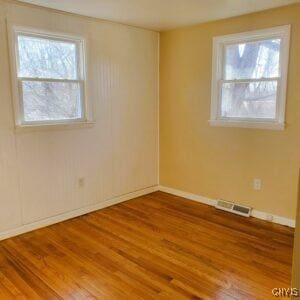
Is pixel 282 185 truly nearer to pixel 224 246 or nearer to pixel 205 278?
pixel 224 246

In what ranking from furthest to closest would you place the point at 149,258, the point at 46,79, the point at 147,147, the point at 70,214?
the point at 147,147
the point at 70,214
the point at 46,79
the point at 149,258

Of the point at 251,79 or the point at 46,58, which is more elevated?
the point at 46,58

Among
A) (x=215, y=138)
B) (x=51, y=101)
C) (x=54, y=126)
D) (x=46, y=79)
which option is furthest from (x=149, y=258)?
(x=46, y=79)

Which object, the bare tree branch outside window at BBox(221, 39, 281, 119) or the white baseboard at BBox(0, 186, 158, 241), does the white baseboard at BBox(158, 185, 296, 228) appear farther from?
the bare tree branch outside window at BBox(221, 39, 281, 119)

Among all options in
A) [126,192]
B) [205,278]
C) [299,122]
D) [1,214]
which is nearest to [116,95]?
[126,192]

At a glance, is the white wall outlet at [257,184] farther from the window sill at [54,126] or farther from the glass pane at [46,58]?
the glass pane at [46,58]

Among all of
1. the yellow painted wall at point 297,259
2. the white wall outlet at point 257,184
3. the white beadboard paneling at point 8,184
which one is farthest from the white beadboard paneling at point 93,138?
the yellow painted wall at point 297,259

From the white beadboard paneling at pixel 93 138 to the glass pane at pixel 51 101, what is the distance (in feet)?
0.54

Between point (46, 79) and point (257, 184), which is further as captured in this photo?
point (257, 184)

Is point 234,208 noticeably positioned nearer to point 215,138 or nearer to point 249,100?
point 215,138

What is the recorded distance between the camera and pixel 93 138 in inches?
146

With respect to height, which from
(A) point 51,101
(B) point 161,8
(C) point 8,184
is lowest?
(C) point 8,184

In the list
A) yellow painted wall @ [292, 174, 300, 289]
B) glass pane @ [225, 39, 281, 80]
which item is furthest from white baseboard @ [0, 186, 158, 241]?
yellow painted wall @ [292, 174, 300, 289]

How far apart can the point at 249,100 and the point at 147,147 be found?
1.59 metres
